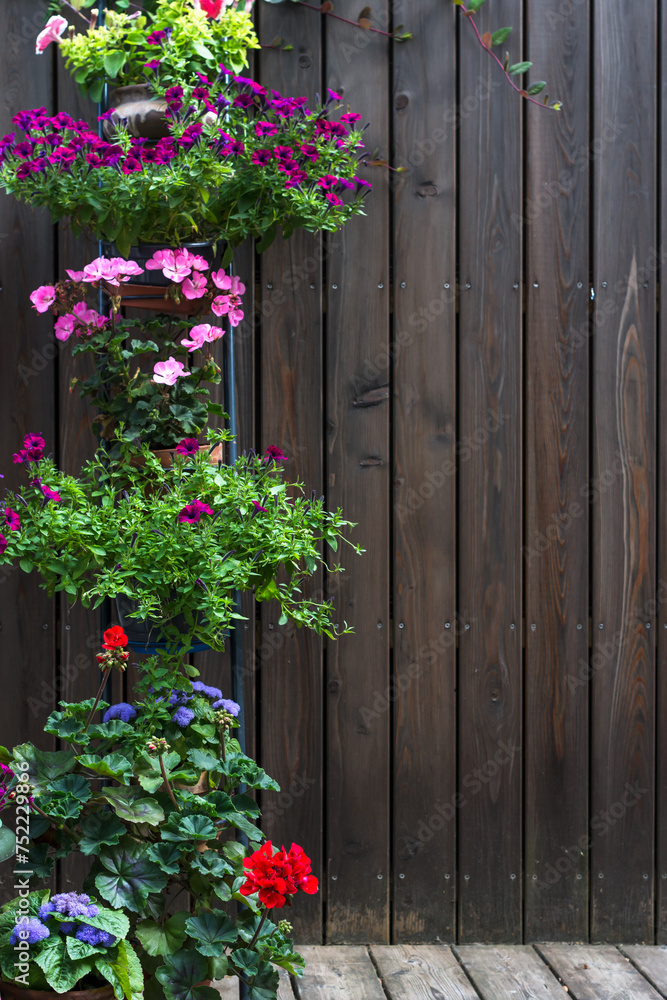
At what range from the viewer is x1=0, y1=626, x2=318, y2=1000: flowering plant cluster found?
1285 millimetres

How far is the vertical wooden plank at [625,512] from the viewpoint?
7.07ft

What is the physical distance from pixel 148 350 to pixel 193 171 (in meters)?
0.36

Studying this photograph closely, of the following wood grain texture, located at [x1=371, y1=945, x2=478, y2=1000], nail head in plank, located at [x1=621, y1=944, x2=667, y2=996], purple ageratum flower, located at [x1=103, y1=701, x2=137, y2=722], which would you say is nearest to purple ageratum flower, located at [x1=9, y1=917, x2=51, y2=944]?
purple ageratum flower, located at [x1=103, y1=701, x2=137, y2=722]

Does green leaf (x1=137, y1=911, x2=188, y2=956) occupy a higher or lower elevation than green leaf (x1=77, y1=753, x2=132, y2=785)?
lower

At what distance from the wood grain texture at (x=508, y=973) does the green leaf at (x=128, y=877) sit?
0.93m

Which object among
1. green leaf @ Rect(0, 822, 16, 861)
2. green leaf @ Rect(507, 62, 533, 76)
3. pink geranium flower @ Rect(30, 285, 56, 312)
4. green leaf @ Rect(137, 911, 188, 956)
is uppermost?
green leaf @ Rect(507, 62, 533, 76)

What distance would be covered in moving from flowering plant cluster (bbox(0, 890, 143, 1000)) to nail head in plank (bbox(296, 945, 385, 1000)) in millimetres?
722

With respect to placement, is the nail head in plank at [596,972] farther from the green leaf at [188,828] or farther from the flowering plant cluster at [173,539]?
the flowering plant cluster at [173,539]

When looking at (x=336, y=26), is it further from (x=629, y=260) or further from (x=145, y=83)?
(x=629, y=260)

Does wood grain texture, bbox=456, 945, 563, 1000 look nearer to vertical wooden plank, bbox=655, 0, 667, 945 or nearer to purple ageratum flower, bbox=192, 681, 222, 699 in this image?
vertical wooden plank, bbox=655, 0, 667, 945

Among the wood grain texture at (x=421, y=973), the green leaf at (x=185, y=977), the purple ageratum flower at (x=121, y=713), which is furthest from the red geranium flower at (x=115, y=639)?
the wood grain texture at (x=421, y=973)

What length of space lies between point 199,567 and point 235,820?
47cm

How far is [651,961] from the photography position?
2055mm

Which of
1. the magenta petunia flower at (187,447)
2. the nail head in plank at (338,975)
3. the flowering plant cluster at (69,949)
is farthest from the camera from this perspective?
the nail head in plank at (338,975)
